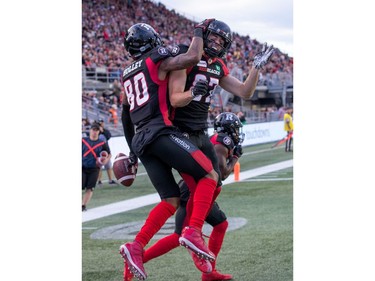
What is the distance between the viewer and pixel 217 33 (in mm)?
4254

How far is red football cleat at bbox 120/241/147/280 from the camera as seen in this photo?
13.6 ft

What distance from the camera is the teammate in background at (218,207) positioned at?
483 cm

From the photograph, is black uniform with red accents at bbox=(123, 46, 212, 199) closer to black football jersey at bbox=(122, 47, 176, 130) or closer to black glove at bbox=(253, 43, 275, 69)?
black football jersey at bbox=(122, 47, 176, 130)

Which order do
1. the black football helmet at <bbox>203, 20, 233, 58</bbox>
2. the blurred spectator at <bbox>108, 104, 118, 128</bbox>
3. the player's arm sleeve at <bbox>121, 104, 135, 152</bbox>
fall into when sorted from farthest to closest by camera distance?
1. the blurred spectator at <bbox>108, 104, 118, 128</bbox>
2. the player's arm sleeve at <bbox>121, 104, 135, 152</bbox>
3. the black football helmet at <bbox>203, 20, 233, 58</bbox>

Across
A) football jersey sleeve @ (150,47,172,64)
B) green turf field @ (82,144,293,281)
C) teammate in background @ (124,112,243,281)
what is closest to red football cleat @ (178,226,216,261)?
teammate in background @ (124,112,243,281)

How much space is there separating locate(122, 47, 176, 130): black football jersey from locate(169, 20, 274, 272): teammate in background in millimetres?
68

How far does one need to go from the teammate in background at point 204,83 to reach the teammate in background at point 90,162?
197 inches

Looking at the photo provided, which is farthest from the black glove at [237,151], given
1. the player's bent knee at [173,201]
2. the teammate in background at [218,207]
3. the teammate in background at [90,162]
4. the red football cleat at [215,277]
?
the teammate in background at [90,162]

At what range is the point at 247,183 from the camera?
39.2 feet

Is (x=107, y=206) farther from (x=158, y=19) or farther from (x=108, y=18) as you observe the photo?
(x=158, y=19)

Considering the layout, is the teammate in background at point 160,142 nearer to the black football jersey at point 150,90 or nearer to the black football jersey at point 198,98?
the black football jersey at point 150,90

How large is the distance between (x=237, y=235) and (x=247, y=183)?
16.9 feet

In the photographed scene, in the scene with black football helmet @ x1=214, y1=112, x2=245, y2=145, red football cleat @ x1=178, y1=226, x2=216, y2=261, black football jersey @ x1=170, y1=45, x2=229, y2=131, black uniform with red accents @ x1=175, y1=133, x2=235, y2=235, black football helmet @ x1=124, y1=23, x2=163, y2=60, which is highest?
black football helmet @ x1=124, y1=23, x2=163, y2=60
